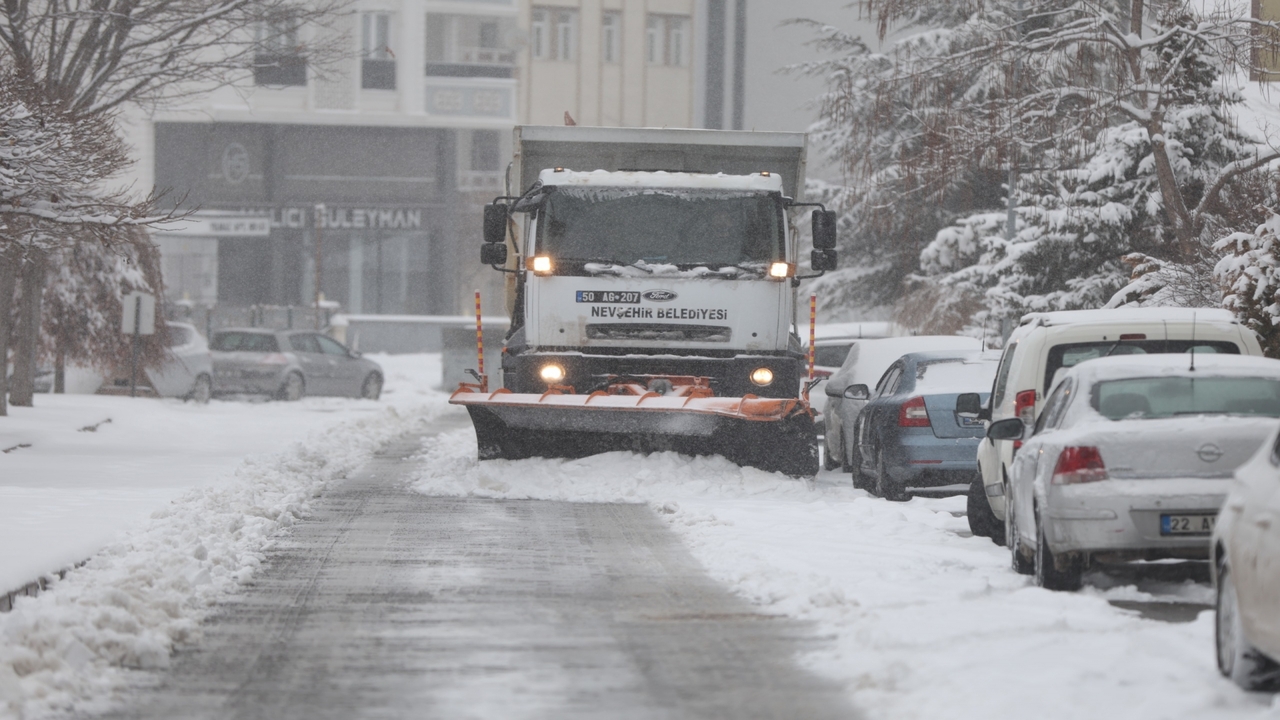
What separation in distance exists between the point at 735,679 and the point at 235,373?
3229 cm

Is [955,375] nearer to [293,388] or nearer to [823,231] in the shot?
[823,231]

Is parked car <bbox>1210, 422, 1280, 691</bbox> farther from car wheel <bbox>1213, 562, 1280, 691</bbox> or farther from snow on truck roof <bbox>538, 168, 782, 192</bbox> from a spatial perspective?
snow on truck roof <bbox>538, 168, 782, 192</bbox>

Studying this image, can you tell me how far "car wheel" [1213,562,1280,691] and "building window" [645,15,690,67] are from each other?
63.8m

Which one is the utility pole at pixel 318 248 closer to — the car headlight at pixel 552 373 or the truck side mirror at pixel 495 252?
the truck side mirror at pixel 495 252

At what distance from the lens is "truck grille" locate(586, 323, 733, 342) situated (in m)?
16.6

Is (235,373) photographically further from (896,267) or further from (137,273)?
(896,267)

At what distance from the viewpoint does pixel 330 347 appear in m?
41.1

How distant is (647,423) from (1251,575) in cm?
986

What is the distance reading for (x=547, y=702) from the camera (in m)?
6.59

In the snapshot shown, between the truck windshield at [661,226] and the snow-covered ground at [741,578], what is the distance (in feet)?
6.13

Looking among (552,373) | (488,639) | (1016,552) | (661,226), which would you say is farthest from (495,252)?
(488,639)

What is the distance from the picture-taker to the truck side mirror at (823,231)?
16938mm

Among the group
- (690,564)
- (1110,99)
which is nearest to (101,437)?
(1110,99)

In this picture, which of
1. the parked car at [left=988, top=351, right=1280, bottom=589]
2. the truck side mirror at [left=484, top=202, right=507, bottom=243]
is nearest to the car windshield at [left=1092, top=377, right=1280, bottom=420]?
the parked car at [left=988, top=351, right=1280, bottom=589]
